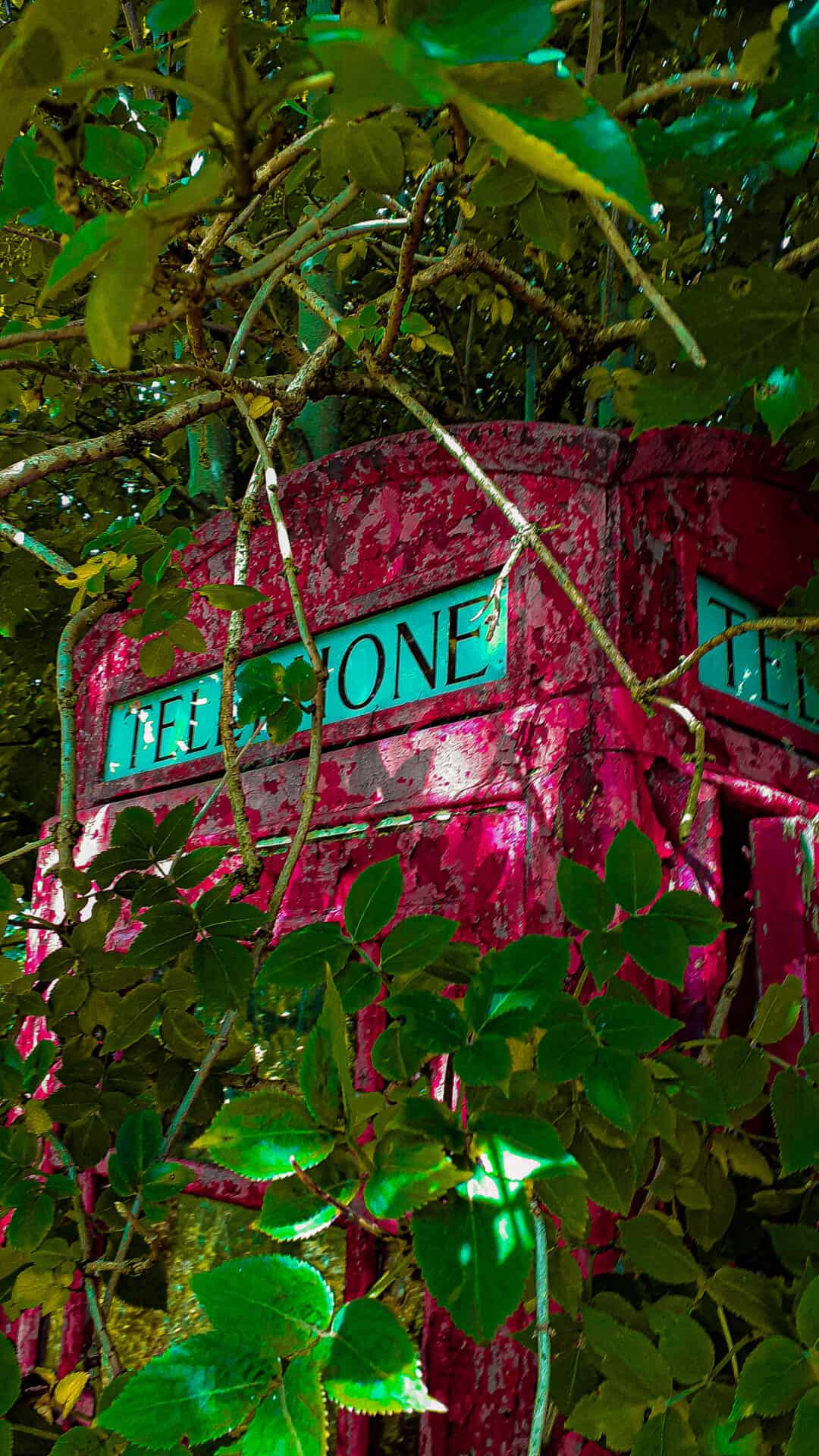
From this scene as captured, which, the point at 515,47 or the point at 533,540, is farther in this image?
the point at 533,540

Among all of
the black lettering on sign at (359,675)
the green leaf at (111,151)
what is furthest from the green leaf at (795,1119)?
the green leaf at (111,151)

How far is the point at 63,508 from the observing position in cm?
337

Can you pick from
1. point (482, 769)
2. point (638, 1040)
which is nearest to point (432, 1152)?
point (638, 1040)

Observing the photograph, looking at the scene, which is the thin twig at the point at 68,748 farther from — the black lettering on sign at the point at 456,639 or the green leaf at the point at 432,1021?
the green leaf at the point at 432,1021

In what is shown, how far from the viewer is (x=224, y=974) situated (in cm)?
99

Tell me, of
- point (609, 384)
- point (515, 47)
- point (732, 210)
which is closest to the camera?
point (515, 47)

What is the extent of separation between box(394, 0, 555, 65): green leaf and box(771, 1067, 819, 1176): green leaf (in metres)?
0.75

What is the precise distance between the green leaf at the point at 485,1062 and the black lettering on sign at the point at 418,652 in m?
0.68

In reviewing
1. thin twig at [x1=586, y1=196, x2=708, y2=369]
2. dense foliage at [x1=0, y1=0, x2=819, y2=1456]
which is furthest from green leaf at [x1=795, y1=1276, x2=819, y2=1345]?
thin twig at [x1=586, y1=196, x2=708, y2=369]

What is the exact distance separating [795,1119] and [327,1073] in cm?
42

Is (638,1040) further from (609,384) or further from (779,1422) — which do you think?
(609,384)

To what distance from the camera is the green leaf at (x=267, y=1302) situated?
57cm

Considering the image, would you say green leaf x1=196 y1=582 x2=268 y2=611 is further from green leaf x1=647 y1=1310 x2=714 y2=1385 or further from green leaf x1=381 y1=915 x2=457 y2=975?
green leaf x1=647 y1=1310 x2=714 y2=1385

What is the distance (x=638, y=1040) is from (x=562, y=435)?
31.4 inches
